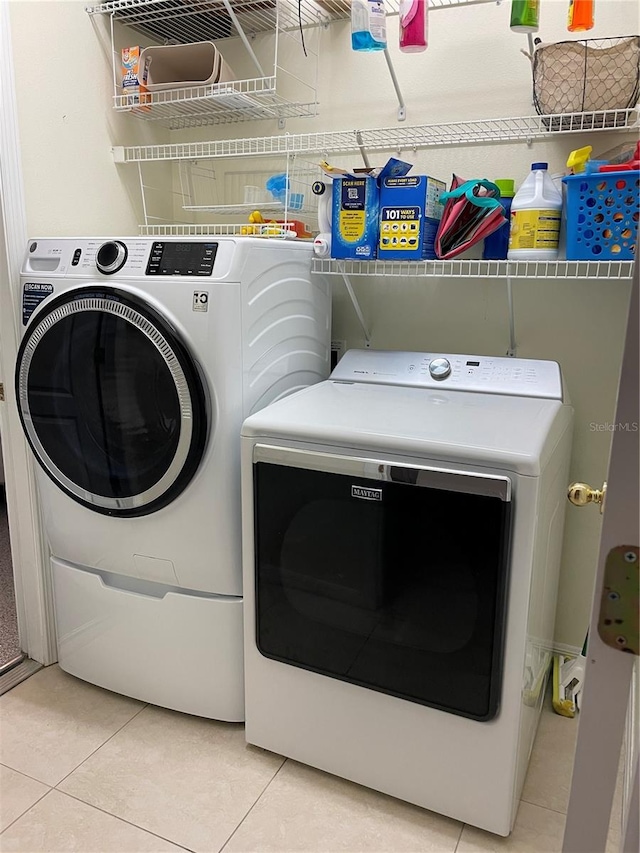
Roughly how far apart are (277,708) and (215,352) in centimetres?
92

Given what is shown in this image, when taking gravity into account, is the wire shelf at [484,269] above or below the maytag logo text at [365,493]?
above

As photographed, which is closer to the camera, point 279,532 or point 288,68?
point 279,532

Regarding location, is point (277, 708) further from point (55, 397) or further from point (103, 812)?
point (55, 397)

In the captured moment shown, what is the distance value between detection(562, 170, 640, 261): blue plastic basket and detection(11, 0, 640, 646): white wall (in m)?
0.35

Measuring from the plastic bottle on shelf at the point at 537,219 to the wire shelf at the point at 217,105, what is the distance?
816mm

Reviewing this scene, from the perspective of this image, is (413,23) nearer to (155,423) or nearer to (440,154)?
(440,154)

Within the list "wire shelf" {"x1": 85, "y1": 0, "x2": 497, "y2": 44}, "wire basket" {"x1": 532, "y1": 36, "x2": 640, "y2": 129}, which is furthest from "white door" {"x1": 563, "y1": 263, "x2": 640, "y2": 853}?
"wire shelf" {"x1": 85, "y1": 0, "x2": 497, "y2": 44}

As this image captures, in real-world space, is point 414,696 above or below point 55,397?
below

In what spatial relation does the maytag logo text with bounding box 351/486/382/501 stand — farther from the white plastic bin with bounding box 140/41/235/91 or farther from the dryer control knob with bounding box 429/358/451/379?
the white plastic bin with bounding box 140/41/235/91

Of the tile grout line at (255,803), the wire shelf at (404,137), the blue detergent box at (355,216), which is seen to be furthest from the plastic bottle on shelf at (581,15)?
the tile grout line at (255,803)

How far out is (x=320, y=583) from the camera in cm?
159

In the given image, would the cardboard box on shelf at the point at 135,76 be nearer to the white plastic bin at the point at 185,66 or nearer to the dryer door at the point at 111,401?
the white plastic bin at the point at 185,66

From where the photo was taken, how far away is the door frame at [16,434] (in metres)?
1.83

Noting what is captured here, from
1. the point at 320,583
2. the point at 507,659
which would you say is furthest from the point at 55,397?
the point at 507,659
